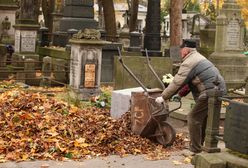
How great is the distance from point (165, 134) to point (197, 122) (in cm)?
107

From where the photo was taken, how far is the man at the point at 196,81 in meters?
8.28

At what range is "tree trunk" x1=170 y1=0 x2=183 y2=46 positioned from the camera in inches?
1026

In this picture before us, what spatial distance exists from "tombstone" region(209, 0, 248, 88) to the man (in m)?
9.40

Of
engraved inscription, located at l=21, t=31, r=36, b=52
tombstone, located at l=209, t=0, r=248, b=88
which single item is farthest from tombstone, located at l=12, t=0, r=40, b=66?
tombstone, located at l=209, t=0, r=248, b=88

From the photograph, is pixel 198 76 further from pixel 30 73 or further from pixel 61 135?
pixel 30 73

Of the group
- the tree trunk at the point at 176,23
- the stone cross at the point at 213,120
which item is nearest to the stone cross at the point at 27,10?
the tree trunk at the point at 176,23

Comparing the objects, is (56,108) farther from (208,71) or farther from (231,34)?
(231,34)

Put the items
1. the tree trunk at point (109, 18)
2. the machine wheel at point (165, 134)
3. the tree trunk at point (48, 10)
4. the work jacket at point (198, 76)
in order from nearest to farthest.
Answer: the work jacket at point (198, 76)
the machine wheel at point (165, 134)
the tree trunk at point (109, 18)
the tree trunk at point (48, 10)

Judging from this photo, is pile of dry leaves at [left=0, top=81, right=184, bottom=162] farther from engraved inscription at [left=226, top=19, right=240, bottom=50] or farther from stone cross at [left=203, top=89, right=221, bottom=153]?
engraved inscription at [left=226, top=19, right=240, bottom=50]

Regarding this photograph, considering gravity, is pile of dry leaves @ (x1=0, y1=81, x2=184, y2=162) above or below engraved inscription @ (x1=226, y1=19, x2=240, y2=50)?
below

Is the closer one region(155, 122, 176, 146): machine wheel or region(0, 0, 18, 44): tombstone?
region(155, 122, 176, 146): machine wheel

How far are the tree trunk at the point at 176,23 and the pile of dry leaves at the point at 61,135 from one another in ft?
51.0

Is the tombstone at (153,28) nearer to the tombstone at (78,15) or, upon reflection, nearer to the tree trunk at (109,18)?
the tombstone at (78,15)

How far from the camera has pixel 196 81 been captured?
838cm
